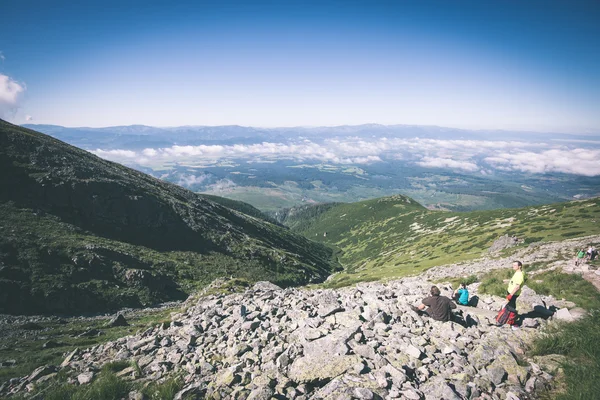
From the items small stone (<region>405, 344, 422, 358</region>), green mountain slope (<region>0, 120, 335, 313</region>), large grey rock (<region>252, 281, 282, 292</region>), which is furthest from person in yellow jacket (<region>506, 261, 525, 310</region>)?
green mountain slope (<region>0, 120, 335, 313</region>)

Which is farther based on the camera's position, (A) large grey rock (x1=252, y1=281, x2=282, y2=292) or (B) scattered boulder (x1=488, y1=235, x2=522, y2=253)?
(B) scattered boulder (x1=488, y1=235, x2=522, y2=253)

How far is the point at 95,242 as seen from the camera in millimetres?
57000

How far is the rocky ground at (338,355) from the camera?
31.7 feet

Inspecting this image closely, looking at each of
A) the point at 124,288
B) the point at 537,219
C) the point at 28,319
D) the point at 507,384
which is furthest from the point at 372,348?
the point at 537,219

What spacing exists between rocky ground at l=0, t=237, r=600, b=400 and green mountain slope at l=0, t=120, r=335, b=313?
35927mm

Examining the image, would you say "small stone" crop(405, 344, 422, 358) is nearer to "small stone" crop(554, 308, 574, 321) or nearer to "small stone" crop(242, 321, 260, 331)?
"small stone" crop(242, 321, 260, 331)

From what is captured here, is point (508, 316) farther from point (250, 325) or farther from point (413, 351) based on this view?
point (250, 325)

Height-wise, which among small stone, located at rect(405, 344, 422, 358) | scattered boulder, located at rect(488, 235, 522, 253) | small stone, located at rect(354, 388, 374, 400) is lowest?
scattered boulder, located at rect(488, 235, 522, 253)

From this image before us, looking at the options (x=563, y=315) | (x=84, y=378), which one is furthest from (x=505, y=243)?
(x=84, y=378)

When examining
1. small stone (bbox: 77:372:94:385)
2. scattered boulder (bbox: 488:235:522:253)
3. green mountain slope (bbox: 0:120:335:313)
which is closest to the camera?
small stone (bbox: 77:372:94:385)

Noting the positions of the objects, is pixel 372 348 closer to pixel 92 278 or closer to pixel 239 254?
pixel 92 278

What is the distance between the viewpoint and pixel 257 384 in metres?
10.4

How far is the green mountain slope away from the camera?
42.8 m

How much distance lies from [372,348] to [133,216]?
85319 mm
